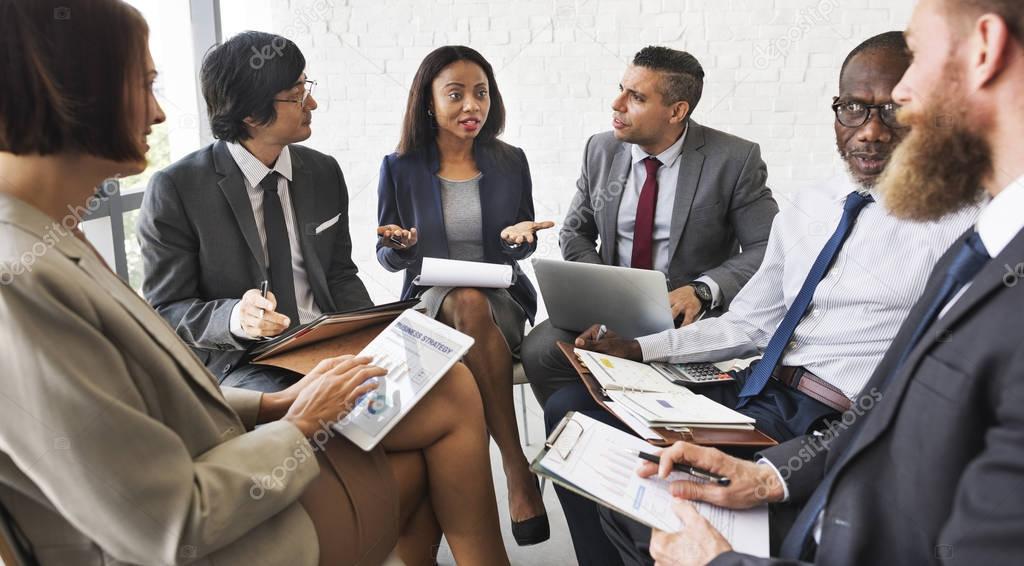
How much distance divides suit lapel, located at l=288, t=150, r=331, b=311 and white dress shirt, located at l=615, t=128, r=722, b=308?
1093mm

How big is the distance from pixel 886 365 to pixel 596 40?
12.1 feet

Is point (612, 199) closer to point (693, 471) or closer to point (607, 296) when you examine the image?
point (607, 296)

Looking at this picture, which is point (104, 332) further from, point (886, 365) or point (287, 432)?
point (886, 365)

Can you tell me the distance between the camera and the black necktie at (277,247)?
85.0 inches

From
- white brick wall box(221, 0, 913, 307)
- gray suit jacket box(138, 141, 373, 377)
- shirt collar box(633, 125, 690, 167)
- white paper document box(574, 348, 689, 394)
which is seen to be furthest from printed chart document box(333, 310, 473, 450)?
white brick wall box(221, 0, 913, 307)

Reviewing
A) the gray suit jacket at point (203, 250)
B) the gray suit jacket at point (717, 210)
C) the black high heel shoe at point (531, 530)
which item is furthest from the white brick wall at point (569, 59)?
the black high heel shoe at point (531, 530)

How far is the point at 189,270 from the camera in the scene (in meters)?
2.03

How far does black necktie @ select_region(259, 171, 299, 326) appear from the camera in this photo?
2.16 m

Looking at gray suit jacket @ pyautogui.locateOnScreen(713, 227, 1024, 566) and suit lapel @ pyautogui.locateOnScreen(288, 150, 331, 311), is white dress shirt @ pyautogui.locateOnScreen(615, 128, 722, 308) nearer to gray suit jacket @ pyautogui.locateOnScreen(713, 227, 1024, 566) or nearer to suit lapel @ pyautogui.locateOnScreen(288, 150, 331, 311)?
suit lapel @ pyautogui.locateOnScreen(288, 150, 331, 311)

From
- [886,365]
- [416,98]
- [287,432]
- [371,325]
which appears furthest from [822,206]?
[416,98]

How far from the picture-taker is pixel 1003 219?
0.97m

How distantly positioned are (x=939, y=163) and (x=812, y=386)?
74 centimetres

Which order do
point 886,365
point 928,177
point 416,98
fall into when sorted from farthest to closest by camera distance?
point 416,98 < point 886,365 < point 928,177

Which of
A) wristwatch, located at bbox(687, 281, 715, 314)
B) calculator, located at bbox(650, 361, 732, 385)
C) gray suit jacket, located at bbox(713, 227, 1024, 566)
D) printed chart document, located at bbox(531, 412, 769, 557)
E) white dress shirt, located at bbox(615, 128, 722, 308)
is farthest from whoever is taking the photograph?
white dress shirt, located at bbox(615, 128, 722, 308)
